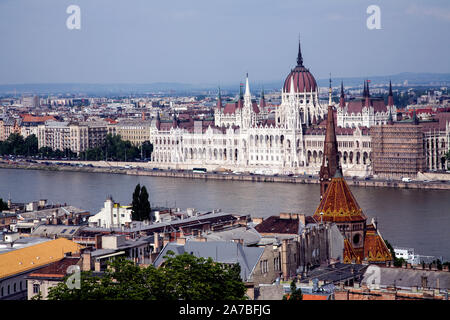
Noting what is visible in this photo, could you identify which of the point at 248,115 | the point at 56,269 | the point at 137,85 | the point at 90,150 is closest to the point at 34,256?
the point at 56,269

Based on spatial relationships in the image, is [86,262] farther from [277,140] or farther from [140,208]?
[277,140]

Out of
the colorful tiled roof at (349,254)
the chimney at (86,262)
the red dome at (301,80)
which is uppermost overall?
the red dome at (301,80)

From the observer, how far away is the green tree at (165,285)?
847 cm

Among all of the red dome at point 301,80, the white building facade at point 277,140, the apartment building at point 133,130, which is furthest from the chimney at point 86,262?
the apartment building at point 133,130

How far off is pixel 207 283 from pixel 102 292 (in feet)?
3.02

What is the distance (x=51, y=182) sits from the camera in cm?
3538

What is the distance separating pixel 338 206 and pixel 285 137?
25806mm

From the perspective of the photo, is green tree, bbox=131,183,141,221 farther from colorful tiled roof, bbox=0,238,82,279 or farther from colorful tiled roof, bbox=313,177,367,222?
colorful tiled roof, bbox=0,238,82,279

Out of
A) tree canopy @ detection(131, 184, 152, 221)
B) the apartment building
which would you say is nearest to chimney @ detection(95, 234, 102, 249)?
tree canopy @ detection(131, 184, 152, 221)

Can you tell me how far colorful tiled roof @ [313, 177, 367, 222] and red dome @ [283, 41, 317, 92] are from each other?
28.1 m

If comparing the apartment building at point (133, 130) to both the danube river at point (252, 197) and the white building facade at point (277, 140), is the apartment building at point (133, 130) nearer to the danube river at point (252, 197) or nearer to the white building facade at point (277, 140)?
the white building facade at point (277, 140)

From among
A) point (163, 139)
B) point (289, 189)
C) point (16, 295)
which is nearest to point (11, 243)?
point (16, 295)

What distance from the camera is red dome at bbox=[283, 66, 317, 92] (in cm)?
4356

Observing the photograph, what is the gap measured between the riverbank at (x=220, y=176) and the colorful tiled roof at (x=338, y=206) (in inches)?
692
